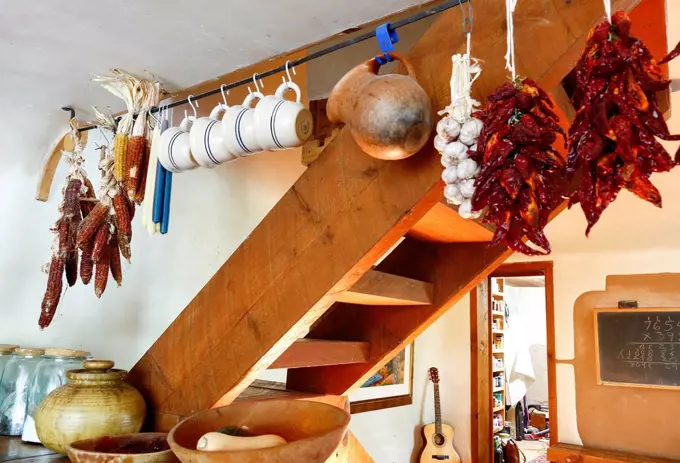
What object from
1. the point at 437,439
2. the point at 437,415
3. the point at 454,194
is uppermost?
the point at 454,194

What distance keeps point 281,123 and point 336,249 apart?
9.8 inches

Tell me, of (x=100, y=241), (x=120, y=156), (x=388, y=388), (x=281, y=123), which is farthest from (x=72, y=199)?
(x=388, y=388)

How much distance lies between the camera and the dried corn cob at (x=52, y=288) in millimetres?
1480

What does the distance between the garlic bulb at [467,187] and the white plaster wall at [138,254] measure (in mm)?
1570

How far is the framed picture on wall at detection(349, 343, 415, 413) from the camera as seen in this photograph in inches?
118

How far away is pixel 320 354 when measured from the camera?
135cm

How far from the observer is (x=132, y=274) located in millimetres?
2266

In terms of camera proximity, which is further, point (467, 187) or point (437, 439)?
point (437, 439)

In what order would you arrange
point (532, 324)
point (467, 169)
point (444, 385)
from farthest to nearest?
point (532, 324), point (444, 385), point (467, 169)

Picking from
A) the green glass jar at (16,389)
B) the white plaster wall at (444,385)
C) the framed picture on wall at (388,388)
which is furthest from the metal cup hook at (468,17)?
the white plaster wall at (444,385)

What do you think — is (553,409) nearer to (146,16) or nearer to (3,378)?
(3,378)

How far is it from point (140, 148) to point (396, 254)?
2.61ft

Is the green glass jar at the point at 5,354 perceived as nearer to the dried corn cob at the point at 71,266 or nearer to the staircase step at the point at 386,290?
the dried corn cob at the point at 71,266

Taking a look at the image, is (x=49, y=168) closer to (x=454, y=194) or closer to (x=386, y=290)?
(x=386, y=290)
